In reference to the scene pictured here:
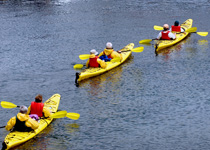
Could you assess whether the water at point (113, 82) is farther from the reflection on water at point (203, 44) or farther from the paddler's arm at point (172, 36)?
the paddler's arm at point (172, 36)

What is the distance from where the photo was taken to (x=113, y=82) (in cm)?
2408

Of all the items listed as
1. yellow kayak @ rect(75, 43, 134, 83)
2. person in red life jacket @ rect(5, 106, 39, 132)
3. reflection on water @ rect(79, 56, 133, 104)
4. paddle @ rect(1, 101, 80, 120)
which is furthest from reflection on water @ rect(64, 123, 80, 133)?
yellow kayak @ rect(75, 43, 134, 83)

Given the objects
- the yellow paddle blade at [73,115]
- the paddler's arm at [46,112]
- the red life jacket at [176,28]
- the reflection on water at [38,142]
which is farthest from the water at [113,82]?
the red life jacket at [176,28]

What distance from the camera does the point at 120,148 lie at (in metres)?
16.8

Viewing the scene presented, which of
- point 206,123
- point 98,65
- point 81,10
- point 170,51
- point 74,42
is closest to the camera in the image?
point 206,123

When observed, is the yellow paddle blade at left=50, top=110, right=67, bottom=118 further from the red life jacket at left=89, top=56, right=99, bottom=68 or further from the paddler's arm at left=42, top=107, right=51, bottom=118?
the red life jacket at left=89, top=56, right=99, bottom=68

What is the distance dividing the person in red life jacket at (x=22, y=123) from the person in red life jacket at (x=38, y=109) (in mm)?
880

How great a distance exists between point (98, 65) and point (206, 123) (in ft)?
27.7

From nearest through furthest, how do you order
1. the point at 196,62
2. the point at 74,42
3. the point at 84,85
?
1. the point at 84,85
2. the point at 196,62
3. the point at 74,42

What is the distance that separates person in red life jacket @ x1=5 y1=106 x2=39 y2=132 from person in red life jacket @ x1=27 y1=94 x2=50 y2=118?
0.88 metres

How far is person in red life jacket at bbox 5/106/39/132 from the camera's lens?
16703 millimetres

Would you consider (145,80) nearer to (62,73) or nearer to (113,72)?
(113,72)

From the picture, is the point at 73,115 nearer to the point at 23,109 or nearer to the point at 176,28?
the point at 23,109

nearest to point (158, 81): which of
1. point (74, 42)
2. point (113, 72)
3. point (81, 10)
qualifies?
point (113, 72)
